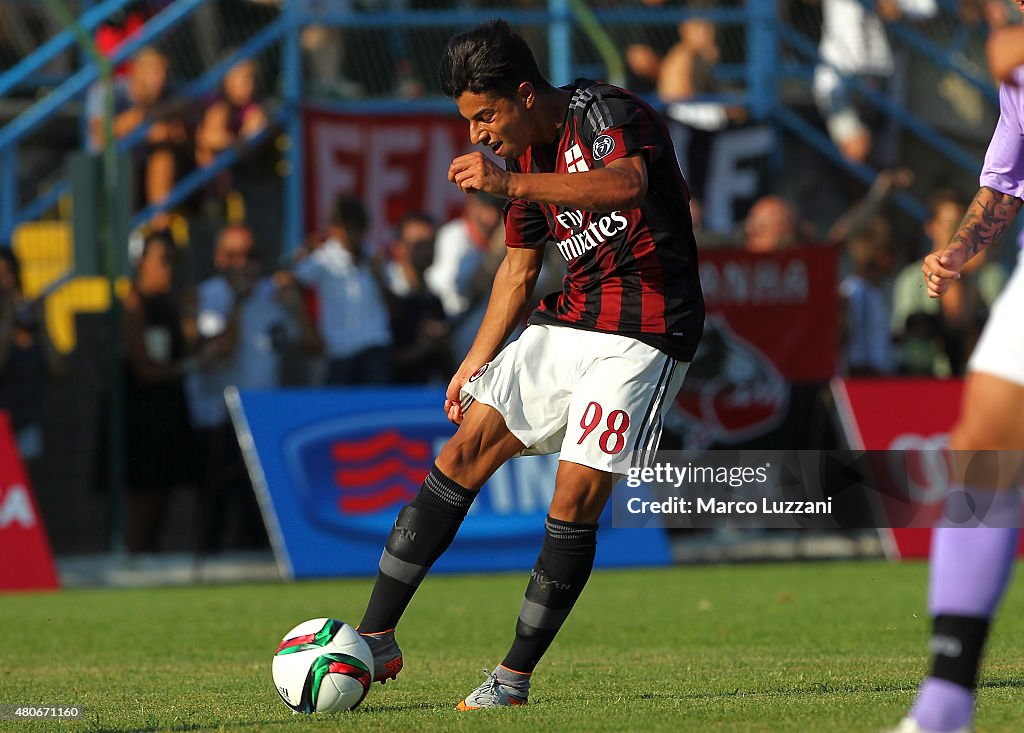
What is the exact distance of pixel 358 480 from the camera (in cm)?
1230

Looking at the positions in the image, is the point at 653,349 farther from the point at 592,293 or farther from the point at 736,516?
the point at 736,516

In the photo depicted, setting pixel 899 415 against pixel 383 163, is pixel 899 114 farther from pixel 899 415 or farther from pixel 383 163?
pixel 383 163

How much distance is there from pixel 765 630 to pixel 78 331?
7.15 meters

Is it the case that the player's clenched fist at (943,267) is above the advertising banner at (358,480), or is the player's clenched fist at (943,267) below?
above

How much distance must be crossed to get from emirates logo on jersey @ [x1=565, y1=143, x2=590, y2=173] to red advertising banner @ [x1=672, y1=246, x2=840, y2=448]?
24.7 feet

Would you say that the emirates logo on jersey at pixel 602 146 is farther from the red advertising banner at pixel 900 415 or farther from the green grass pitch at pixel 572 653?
the red advertising banner at pixel 900 415

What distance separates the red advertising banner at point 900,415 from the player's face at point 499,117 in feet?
24.3

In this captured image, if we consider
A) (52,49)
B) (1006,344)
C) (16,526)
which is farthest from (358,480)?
(1006,344)

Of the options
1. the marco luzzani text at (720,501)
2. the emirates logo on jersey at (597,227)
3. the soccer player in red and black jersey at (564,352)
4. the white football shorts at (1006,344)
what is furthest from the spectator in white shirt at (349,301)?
the white football shorts at (1006,344)

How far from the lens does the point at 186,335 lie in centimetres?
1305

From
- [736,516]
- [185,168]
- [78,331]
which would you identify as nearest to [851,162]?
[185,168]

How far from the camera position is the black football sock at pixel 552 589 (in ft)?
19.5

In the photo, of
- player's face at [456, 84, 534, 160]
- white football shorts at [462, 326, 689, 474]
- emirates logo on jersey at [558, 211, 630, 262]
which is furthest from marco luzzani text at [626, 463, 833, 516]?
player's face at [456, 84, 534, 160]

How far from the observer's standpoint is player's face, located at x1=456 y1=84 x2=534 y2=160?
5805 millimetres
